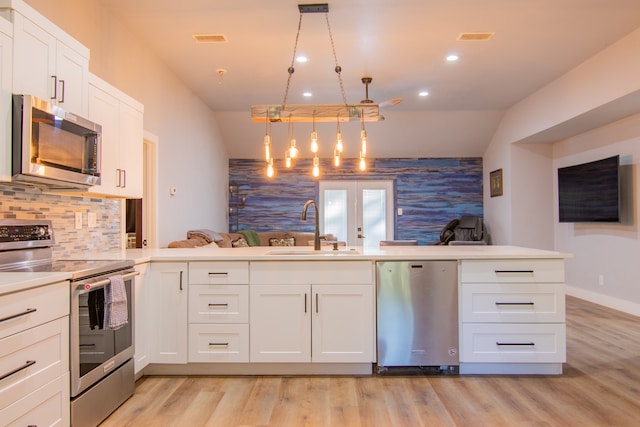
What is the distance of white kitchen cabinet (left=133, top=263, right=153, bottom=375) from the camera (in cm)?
255

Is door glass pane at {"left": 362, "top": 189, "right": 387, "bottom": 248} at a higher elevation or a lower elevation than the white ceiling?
lower

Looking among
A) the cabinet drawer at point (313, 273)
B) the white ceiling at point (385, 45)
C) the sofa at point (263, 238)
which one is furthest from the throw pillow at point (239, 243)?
the cabinet drawer at point (313, 273)

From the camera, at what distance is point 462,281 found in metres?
2.72

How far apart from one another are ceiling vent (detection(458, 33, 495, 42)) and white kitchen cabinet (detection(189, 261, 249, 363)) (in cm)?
289

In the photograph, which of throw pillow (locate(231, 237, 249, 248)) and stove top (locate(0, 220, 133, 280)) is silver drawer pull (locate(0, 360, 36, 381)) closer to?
stove top (locate(0, 220, 133, 280))

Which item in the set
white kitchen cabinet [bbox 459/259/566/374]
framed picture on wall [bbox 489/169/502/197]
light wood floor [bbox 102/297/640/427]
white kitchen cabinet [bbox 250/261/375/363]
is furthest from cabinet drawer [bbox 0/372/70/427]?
framed picture on wall [bbox 489/169/502/197]

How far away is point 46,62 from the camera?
2027 mm

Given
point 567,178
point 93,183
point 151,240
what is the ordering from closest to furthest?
1. point 93,183
2. point 151,240
3. point 567,178

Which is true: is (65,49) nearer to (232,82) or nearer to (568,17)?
(232,82)

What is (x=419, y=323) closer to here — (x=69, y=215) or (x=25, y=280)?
(x=25, y=280)

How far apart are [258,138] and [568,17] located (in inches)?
196

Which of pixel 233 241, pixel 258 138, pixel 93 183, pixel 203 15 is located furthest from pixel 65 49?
pixel 258 138

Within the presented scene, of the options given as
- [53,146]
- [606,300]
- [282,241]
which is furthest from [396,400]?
[282,241]

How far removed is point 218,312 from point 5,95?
1692mm
